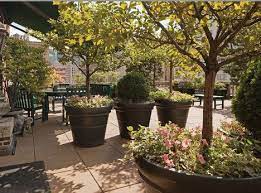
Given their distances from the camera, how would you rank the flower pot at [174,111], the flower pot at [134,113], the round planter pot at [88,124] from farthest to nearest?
the flower pot at [174,111] → the flower pot at [134,113] → the round planter pot at [88,124]

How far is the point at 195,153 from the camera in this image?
1982 mm

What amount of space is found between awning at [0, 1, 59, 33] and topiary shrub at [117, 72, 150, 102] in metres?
2.98

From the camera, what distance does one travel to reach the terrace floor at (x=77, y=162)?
2873 millimetres

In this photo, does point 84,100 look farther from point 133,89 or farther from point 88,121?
point 133,89

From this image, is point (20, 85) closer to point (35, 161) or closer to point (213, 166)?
point (35, 161)

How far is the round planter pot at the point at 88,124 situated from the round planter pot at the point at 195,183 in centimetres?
261

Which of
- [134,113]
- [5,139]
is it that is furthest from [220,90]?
[5,139]

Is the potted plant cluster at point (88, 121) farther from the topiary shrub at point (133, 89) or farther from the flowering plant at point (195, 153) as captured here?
the flowering plant at point (195, 153)

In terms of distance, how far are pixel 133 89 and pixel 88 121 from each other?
3.70 feet

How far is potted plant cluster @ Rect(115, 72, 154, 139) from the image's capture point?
4.78 meters

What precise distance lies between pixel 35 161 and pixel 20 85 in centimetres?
253

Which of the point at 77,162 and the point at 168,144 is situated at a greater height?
the point at 168,144

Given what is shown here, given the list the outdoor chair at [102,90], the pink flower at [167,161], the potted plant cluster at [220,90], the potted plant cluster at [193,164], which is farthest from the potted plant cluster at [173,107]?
the potted plant cluster at [220,90]

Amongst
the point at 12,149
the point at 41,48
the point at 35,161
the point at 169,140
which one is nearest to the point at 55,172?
the point at 35,161
